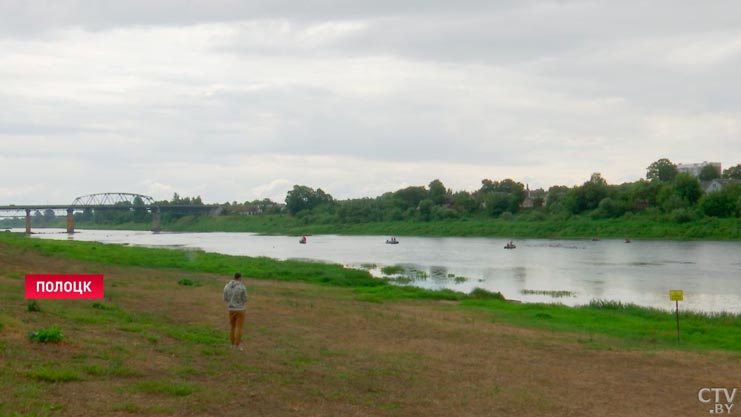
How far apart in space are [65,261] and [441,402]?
33026 millimetres

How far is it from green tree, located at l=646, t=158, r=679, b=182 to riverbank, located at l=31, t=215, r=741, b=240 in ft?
136

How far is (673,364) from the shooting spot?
17172 millimetres

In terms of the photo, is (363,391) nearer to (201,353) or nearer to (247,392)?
(247,392)

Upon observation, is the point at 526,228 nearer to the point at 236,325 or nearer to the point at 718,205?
the point at 718,205

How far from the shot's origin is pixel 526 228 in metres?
116

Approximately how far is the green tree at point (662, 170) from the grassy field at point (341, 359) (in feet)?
431

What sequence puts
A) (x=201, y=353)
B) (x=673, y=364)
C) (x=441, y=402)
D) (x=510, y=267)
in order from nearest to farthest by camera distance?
(x=441, y=402) < (x=201, y=353) < (x=673, y=364) < (x=510, y=267)

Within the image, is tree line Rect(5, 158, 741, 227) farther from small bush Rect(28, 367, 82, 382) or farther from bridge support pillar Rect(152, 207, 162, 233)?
small bush Rect(28, 367, 82, 382)

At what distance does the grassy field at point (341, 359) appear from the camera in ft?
36.3

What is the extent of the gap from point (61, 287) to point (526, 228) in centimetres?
10078

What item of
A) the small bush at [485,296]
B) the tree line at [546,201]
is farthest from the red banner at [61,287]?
the tree line at [546,201]

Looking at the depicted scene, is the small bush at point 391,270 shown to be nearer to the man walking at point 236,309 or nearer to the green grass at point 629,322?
the green grass at point 629,322

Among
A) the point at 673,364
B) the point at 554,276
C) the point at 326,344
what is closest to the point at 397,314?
the point at 326,344

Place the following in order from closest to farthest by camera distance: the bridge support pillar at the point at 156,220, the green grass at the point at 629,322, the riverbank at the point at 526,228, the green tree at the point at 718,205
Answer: the green grass at the point at 629,322
the riverbank at the point at 526,228
the green tree at the point at 718,205
the bridge support pillar at the point at 156,220
